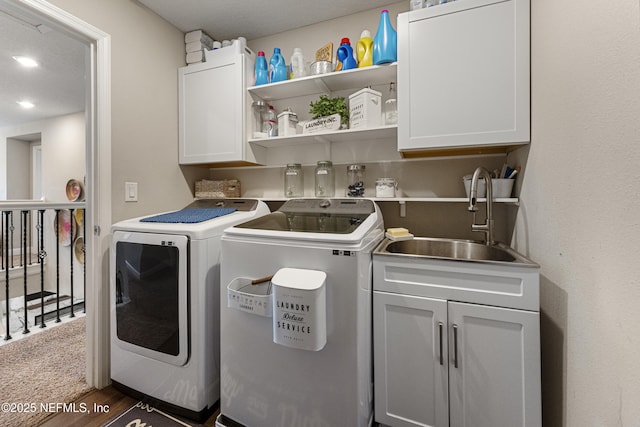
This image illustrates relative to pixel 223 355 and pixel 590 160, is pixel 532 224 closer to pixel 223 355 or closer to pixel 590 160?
pixel 590 160

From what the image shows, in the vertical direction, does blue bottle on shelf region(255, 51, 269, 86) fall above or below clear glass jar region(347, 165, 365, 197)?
above

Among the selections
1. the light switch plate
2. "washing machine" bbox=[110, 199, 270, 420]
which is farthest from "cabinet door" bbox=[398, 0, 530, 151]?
the light switch plate

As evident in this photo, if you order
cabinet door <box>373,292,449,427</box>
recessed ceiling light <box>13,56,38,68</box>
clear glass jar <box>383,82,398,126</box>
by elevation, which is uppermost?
recessed ceiling light <box>13,56,38,68</box>

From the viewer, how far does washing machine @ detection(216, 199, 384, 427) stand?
113cm

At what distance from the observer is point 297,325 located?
1101 millimetres

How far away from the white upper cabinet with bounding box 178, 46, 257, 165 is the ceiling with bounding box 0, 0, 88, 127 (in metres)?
0.65

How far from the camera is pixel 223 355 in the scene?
4.46ft

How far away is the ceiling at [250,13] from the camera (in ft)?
6.15

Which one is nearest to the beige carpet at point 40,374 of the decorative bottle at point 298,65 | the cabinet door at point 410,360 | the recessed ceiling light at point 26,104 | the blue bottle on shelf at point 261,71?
the cabinet door at point 410,360

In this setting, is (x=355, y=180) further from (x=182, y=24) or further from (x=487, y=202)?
(x=182, y=24)

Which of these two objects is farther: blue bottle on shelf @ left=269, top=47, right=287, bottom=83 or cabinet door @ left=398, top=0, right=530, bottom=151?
blue bottle on shelf @ left=269, top=47, right=287, bottom=83

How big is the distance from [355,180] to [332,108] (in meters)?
0.51

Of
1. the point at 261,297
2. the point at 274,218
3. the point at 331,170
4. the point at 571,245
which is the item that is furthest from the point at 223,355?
the point at 571,245

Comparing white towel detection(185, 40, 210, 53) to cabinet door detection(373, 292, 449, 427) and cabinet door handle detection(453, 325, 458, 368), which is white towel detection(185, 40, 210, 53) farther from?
cabinet door handle detection(453, 325, 458, 368)
